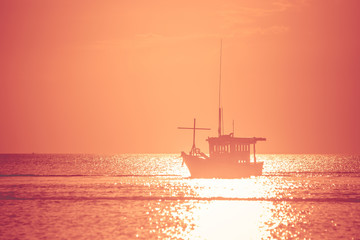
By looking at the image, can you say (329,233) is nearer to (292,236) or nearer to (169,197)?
(292,236)

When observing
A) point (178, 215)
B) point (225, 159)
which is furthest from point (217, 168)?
point (178, 215)

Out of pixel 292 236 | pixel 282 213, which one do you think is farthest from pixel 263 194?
pixel 292 236

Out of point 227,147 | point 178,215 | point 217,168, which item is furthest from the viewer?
point 217,168

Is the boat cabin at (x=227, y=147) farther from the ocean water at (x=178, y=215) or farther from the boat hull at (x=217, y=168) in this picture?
the ocean water at (x=178, y=215)

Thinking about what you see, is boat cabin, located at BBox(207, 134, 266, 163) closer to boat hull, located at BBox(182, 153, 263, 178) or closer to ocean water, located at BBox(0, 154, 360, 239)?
boat hull, located at BBox(182, 153, 263, 178)

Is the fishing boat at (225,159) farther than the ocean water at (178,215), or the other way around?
the fishing boat at (225,159)

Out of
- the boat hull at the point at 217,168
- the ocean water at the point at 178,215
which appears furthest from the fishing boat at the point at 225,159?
the ocean water at the point at 178,215

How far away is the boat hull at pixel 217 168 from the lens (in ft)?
336

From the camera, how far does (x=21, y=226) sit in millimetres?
42344

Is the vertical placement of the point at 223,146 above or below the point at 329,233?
above

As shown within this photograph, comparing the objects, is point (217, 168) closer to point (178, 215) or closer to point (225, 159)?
point (225, 159)

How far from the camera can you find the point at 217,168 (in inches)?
4060

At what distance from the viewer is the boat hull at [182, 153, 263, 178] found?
102 meters

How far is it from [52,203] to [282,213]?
68.3 feet
